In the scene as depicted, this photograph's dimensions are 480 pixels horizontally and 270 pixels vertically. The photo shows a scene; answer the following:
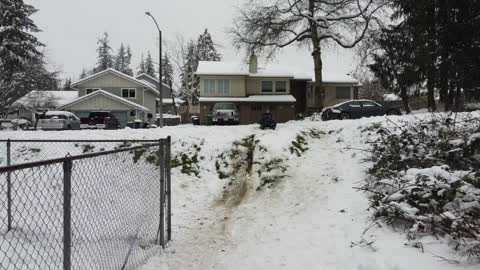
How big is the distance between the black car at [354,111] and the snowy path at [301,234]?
46.9 feet

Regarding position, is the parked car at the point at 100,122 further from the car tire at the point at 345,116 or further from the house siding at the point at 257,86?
the house siding at the point at 257,86

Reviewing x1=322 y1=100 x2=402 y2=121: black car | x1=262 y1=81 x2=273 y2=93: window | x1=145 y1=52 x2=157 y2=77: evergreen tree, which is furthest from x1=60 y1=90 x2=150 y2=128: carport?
x1=145 y1=52 x2=157 y2=77: evergreen tree

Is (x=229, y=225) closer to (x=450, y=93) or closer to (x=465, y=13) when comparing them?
(x=465, y=13)

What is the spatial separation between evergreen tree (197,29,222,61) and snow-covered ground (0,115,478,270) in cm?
5770

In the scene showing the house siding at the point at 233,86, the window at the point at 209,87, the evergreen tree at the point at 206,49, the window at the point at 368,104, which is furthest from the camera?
the evergreen tree at the point at 206,49

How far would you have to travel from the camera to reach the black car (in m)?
26.1

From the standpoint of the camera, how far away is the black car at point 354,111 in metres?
26.1

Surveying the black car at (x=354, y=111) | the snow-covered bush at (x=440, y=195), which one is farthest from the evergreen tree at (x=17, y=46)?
the snow-covered bush at (x=440, y=195)

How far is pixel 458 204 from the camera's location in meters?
6.10

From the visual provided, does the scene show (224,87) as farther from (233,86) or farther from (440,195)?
(440,195)

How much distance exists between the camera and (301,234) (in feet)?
24.0

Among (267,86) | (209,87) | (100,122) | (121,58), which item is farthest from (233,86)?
(121,58)

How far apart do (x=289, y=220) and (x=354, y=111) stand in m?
19.2

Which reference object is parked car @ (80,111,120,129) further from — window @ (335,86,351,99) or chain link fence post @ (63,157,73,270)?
chain link fence post @ (63,157,73,270)
